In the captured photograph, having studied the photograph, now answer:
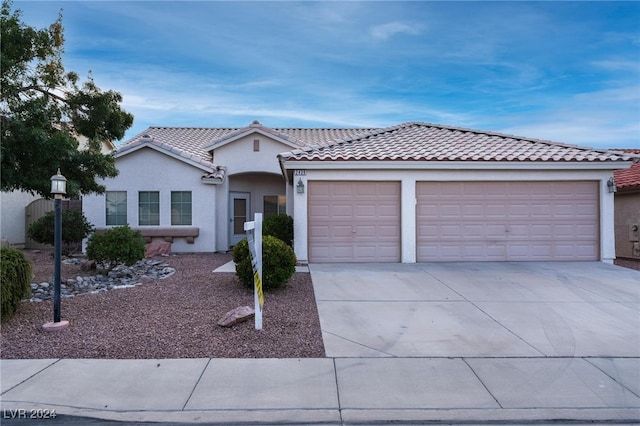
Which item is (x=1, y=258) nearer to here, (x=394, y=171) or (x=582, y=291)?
Answer: (x=394, y=171)

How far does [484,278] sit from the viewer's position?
10.0 m

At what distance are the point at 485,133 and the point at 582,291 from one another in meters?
7.95

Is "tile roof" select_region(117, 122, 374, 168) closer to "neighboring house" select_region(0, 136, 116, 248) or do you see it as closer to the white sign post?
"neighboring house" select_region(0, 136, 116, 248)

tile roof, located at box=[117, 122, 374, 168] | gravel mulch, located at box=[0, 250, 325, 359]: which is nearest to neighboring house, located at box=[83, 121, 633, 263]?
gravel mulch, located at box=[0, 250, 325, 359]

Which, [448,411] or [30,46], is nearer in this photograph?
[448,411]

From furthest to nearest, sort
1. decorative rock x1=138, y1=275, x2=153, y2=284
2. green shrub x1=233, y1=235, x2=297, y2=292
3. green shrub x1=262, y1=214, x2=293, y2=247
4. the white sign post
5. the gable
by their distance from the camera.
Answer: the gable
green shrub x1=262, y1=214, x2=293, y2=247
decorative rock x1=138, y1=275, x2=153, y2=284
green shrub x1=233, y1=235, x2=297, y2=292
the white sign post

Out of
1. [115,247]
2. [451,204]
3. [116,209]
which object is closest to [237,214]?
[116,209]

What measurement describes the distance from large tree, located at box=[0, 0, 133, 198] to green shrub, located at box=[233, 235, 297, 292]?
4518mm

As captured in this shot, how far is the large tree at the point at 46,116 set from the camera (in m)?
8.71

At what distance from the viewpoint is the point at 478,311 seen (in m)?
7.30

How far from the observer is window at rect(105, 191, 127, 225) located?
1594 cm

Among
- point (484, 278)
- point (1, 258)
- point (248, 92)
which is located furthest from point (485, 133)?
point (1, 258)

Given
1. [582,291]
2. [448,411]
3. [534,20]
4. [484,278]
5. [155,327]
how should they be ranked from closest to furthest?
[448,411], [155,327], [582,291], [484,278], [534,20]

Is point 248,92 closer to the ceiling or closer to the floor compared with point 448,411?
closer to the ceiling
